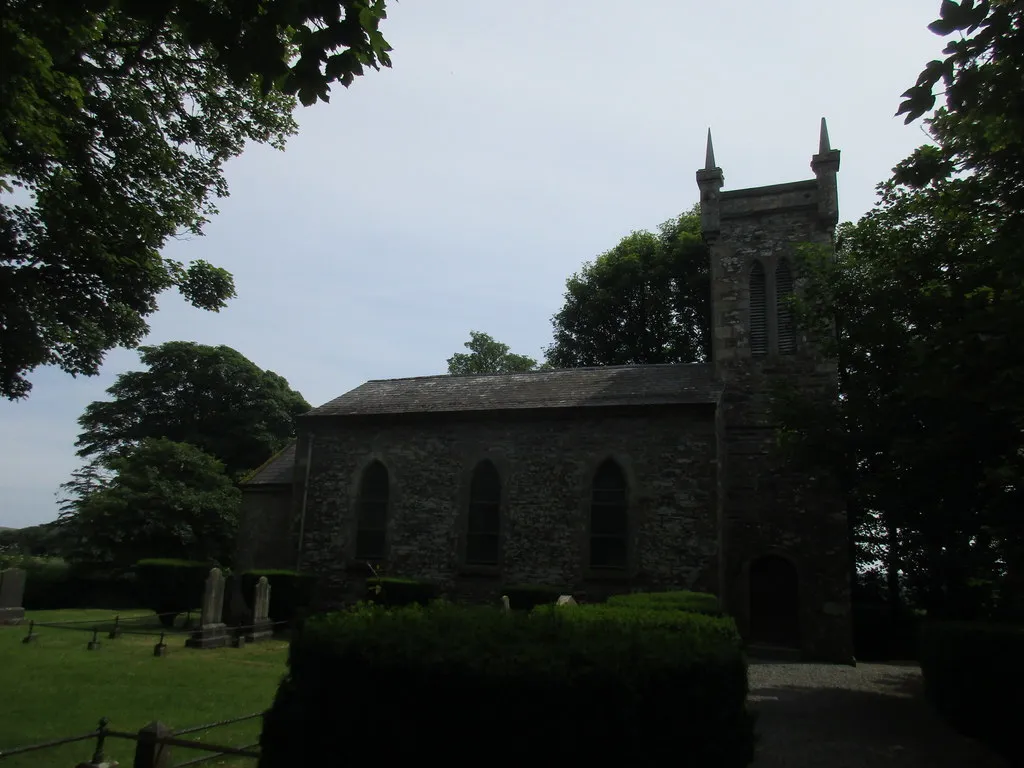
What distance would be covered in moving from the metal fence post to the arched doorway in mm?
16073

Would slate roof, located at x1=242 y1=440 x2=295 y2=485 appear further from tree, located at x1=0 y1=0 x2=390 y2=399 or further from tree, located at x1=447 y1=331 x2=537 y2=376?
tree, located at x1=447 y1=331 x2=537 y2=376

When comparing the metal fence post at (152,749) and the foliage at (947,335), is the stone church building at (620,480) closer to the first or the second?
the foliage at (947,335)

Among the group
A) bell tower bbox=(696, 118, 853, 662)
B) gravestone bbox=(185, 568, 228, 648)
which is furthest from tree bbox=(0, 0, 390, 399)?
bell tower bbox=(696, 118, 853, 662)

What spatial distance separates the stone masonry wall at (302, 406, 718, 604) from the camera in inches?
734

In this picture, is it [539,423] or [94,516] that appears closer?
[539,423]

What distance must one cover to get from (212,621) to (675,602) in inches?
444

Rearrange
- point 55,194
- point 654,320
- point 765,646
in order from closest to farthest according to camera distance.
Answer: point 55,194, point 765,646, point 654,320

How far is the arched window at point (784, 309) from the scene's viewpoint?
68.5ft

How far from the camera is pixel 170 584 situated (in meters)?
22.3

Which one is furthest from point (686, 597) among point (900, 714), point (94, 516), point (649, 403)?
point (94, 516)

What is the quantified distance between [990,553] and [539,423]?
37.1ft

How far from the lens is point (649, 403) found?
19406 millimetres

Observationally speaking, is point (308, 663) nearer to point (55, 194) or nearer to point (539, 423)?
point (55, 194)

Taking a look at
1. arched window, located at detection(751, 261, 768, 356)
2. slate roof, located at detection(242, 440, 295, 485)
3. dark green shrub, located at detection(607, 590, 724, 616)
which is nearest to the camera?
dark green shrub, located at detection(607, 590, 724, 616)
